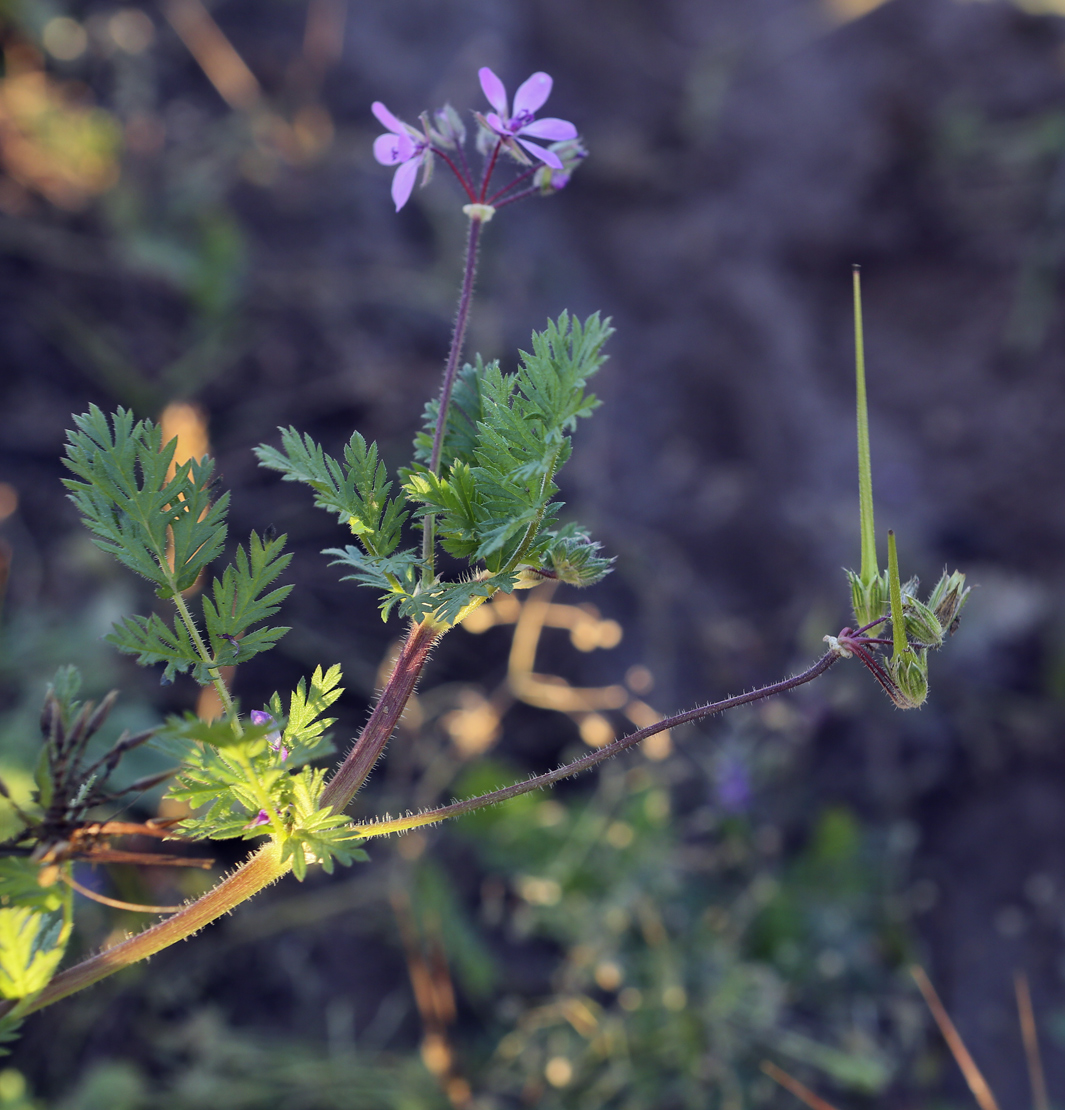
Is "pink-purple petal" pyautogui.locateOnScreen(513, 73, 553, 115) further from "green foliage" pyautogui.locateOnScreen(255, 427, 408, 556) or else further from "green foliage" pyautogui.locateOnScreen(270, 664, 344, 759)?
"green foliage" pyautogui.locateOnScreen(270, 664, 344, 759)

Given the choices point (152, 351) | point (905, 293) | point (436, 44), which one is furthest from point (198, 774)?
point (436, 44)

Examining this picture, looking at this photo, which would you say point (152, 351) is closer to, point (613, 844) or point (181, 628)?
point (613, 844)

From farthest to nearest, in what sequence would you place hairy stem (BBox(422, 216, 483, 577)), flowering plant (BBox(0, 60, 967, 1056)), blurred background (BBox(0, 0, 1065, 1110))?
blurred background (BBox(0, 0, 1065, 1110))
hairy stem (BBox(422, 216, 483, 577))
flowering plant (BBox(0, 60, 967, 1056))

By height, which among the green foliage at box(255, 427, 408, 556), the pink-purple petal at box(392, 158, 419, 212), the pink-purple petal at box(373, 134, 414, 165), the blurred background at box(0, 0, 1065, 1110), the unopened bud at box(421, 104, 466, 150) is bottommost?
the blurred background at box(0, 0, 1065, 1110)

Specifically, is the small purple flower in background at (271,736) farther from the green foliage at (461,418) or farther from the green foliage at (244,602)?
the green foliage at (461,418)

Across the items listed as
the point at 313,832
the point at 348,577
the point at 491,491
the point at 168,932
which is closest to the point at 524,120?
the point at 491,491

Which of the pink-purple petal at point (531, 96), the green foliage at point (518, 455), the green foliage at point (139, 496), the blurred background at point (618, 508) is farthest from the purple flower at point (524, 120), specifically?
the blurred background at point (618, 508)

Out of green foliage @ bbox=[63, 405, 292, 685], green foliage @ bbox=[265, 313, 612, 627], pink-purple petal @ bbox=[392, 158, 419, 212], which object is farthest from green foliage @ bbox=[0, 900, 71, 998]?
pink-purple petal @ bbox=[392, 158, 419, 212]

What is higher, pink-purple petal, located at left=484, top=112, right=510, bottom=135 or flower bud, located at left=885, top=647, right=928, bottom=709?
pink-purple petal, located at left=484, top=112, right=510, bottom=135

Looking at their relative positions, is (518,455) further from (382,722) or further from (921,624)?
(921,624)
